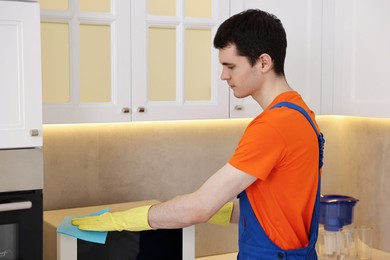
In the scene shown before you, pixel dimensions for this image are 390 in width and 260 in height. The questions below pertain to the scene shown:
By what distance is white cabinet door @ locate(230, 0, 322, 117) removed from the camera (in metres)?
3.10

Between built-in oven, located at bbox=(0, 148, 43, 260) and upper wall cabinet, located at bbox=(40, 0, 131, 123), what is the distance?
34 centimetres

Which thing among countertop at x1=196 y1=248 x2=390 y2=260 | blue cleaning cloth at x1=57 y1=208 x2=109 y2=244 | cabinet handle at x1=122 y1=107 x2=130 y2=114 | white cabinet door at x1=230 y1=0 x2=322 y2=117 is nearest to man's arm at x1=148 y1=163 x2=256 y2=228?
blue cleaning cloth at x1=57 y1=208 x2=109 y2=244

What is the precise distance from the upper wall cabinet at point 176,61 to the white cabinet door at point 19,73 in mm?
568

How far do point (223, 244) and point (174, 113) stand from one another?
34.5 inches

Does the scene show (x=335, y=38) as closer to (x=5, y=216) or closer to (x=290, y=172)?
(x=290, y=172)

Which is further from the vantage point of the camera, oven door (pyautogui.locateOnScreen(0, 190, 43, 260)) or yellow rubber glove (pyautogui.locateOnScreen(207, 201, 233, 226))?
yellow rubber glove (pyautogui.locateOnScreen(207, 201, 233, 226))

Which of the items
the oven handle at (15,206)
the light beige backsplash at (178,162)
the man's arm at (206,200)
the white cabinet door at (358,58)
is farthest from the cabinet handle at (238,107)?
the oven handle at (15,206)

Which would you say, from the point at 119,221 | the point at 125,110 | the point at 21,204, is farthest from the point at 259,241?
the point at 125,110

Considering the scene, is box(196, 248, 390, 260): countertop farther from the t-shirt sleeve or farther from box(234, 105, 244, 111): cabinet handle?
the t-shirt sleeve

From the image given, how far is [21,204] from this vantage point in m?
2.22

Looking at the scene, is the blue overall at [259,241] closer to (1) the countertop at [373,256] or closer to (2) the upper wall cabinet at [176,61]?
(2) the upper wall cabinet at [176,61]

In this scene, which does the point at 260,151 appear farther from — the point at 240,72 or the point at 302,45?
the point at 302,45

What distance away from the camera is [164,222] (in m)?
2.12

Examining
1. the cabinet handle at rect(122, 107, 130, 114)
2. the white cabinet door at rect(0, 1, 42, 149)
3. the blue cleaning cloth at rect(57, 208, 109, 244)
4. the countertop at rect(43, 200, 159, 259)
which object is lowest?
the countertop at rect(43, 200, 159, 259)
